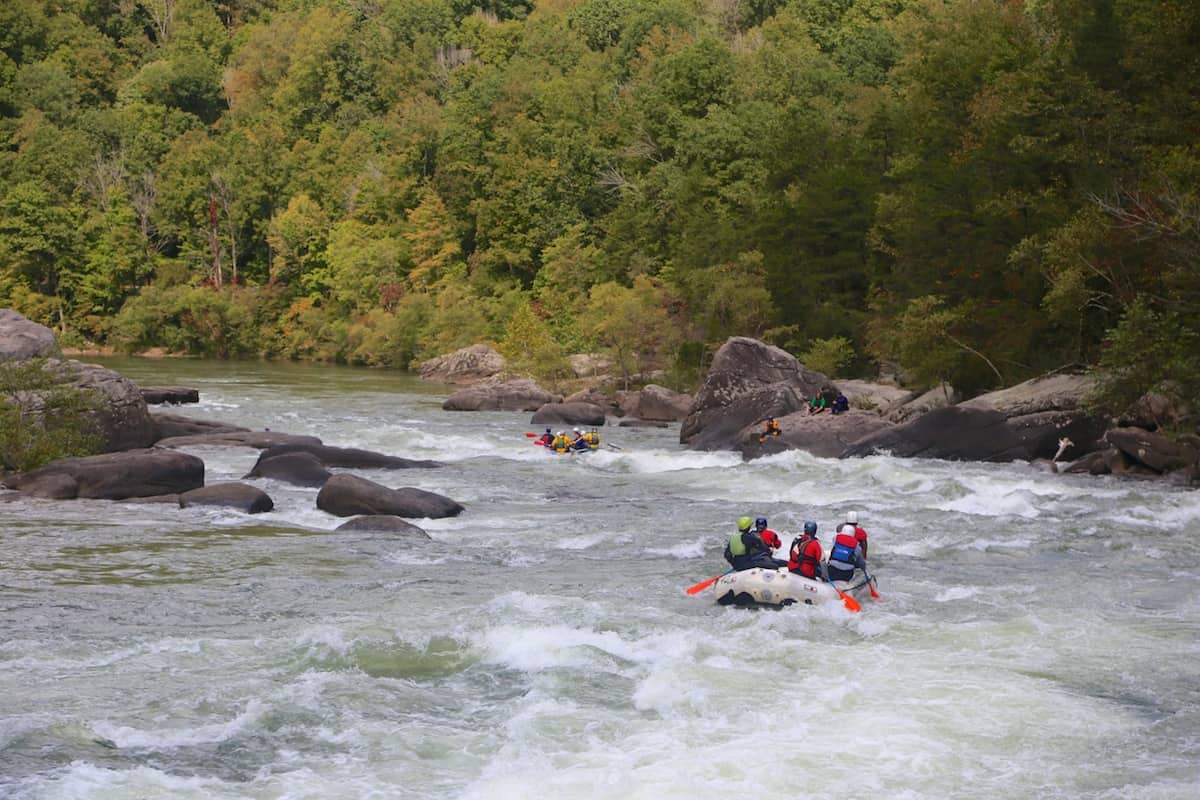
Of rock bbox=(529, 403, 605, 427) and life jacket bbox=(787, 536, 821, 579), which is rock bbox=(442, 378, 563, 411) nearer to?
rock bbox=(529, 403, 605, 427)

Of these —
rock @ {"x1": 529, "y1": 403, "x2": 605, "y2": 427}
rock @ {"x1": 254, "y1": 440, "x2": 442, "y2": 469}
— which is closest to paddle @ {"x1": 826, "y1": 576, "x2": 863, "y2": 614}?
rock @ {"x1": 254, "y1": 440, "x2": 442, "y2": 469}

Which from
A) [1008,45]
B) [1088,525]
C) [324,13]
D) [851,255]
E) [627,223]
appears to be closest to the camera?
[1088,525]

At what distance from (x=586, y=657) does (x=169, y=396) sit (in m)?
34.6

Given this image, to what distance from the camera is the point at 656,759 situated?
12.5m

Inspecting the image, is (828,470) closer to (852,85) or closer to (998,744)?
(998,744)

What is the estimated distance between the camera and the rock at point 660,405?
45.5 metres

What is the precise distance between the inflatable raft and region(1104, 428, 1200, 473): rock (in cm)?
1365

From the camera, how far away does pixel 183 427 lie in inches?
1420

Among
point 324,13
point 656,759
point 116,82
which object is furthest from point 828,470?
point 116,82

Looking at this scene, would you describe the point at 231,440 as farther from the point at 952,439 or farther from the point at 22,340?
the point at 952,439

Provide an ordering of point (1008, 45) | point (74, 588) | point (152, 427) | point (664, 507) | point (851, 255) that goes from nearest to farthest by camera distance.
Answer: point (74, 588), point (664, 507), point (152, 427), point (1008, 45), point (851, 255)

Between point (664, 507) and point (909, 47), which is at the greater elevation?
point (909, 47)

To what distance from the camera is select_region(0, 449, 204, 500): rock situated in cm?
2555

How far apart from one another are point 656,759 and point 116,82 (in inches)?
4946
